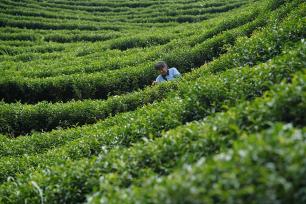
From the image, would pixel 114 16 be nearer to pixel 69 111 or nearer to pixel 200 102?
pixel 69 111

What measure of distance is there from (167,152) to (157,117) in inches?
86.4

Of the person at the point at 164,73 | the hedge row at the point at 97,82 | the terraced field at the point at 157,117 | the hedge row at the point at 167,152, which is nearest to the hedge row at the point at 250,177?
the terraced field at the point at 157,117

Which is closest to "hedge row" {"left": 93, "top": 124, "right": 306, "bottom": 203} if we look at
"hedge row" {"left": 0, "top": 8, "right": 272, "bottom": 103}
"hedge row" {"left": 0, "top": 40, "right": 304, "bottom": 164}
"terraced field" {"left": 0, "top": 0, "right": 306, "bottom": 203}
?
"terraced field" {"left": 0, "top": 0, "right": 306, "bottom": 203}

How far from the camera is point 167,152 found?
5574mm

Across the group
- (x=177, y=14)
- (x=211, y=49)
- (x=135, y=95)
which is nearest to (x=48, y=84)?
(x=135, y=95)

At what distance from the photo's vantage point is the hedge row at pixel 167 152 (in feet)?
16.7

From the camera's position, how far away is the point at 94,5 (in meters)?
36.6

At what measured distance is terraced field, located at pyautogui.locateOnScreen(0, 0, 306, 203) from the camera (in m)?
3.77

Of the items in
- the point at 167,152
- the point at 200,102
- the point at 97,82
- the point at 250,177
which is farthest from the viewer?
the point at 97,82

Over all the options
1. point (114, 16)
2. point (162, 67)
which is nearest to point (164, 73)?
point (162, 67)

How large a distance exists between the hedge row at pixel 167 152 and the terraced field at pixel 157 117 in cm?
2

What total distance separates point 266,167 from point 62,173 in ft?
12.2

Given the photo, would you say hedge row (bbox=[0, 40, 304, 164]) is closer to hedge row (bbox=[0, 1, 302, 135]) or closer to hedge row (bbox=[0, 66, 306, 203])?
hedge row (bbox=[0, 66, 306, 203])

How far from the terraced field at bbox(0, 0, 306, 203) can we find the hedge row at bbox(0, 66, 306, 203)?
0.02 metres
